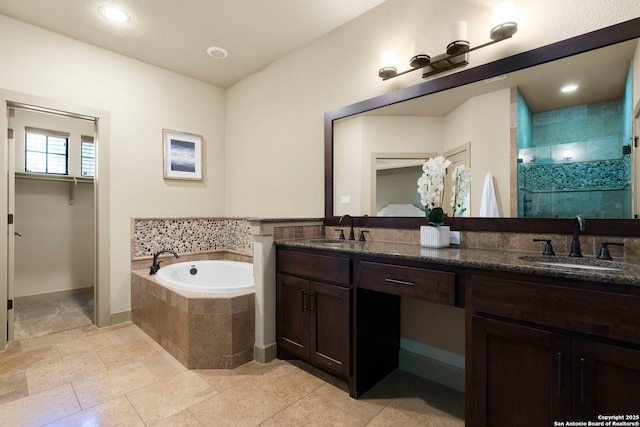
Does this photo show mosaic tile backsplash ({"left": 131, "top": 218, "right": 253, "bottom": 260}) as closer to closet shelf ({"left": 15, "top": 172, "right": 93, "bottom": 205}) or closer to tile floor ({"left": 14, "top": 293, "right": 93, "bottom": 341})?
tile floor ({"left": 14, "top": 293, "right": 93, "bottom": 341})

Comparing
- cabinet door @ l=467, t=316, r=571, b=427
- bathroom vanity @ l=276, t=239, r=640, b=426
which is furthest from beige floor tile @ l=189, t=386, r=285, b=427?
cabinet door @ l=467, t=316, r=571, b=427

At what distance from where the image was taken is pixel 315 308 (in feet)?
6.54

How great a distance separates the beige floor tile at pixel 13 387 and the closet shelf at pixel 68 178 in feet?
7.90

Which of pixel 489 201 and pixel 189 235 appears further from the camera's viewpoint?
pixel 189 235

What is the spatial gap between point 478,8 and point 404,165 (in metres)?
1.03

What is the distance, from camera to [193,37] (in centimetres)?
279

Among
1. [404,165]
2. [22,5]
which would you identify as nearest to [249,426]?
[404,165]

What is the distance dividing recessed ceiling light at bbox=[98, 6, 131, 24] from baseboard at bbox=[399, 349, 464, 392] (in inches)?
133

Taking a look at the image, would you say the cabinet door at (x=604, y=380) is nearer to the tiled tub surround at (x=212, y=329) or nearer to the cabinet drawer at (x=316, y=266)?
the cabinet drawer at (x=316, y=266)

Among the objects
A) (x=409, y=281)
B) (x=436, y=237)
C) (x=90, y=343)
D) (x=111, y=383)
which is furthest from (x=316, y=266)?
(x=90, y=343)

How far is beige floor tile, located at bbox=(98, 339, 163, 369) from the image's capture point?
2.25 m

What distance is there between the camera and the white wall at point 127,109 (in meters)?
2.61

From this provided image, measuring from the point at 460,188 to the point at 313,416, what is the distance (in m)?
1.58

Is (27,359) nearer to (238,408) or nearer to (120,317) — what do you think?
(120,317)
